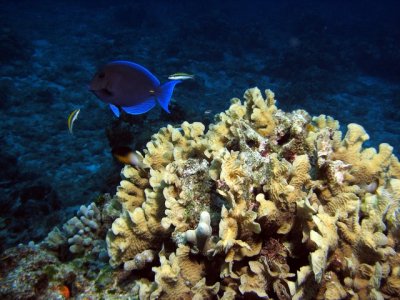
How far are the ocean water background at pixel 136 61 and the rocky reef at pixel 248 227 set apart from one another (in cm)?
366

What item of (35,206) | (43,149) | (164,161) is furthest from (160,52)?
(164,161)

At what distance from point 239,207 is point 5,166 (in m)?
8.20

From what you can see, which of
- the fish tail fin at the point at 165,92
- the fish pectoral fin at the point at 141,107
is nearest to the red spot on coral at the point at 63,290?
the fish pectoral fin at the point at 141,107

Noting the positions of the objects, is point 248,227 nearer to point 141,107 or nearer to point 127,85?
point 141,107

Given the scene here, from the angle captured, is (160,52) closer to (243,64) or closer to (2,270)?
(243,64)


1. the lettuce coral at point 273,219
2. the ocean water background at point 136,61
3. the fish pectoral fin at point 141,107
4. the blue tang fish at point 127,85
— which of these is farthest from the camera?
the ocean water background at point 136,61

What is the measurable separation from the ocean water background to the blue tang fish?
3646 millimetres

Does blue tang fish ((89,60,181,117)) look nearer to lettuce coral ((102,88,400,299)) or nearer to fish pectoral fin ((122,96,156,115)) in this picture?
fish pectoral fin ((122,96,156,115))

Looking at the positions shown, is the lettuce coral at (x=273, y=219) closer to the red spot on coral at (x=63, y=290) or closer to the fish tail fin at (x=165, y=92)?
the fish tail fin at (x=165, y=92)

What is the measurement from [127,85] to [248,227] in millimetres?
1553

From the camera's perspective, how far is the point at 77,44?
19188mm

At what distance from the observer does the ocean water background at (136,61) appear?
7094 millimetres

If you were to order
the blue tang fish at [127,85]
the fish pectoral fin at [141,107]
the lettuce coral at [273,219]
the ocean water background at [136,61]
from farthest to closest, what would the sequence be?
the ocean water background at [136,61] < the fish pectoral fin at [141,107] < the blue tang fish at [127,85] < the lettuce coral at [273,219]

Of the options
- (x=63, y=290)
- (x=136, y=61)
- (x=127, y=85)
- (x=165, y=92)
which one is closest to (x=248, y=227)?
(x=165, y=92)
